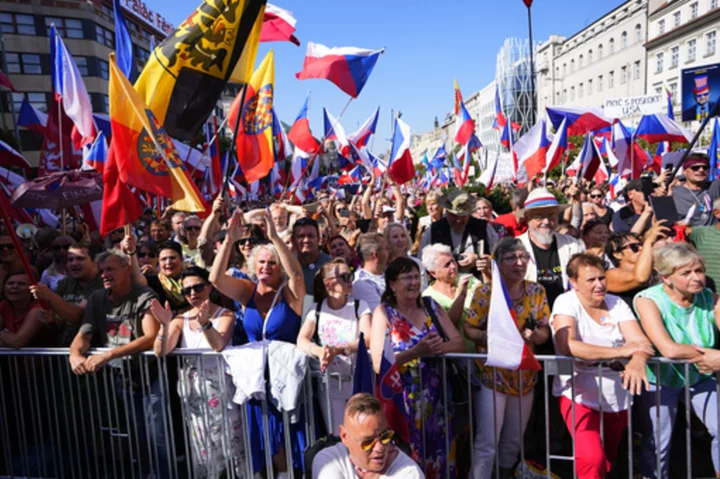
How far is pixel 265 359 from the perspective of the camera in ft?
10.9

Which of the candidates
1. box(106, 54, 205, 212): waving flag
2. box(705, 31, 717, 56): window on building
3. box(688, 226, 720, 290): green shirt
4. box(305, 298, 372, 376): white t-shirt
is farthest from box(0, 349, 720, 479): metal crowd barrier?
box(705, 31, 717, 56): window on building

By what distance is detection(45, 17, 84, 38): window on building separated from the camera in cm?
3706

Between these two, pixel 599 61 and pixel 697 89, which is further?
pixel 599 61

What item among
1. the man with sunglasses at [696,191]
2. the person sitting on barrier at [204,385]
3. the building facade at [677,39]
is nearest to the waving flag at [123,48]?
the person sitting on barrier at [204,385]

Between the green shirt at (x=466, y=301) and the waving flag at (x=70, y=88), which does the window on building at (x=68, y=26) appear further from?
the green shirt at (x=466, y=301)

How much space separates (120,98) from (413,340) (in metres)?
3.05

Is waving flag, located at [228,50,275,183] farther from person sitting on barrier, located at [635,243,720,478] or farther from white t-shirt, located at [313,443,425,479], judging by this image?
person sitting on barrier, located at [635,243,720,478]

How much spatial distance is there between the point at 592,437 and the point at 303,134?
9058 mm

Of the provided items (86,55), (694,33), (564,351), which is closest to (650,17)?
(694,33)

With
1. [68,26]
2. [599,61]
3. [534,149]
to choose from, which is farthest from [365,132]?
[599,61]

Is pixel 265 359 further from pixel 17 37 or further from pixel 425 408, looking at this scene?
pixel 17 37

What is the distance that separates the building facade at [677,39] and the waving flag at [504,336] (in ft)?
139

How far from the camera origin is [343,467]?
266cm

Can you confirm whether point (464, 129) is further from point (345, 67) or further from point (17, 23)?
point (17, 23)
